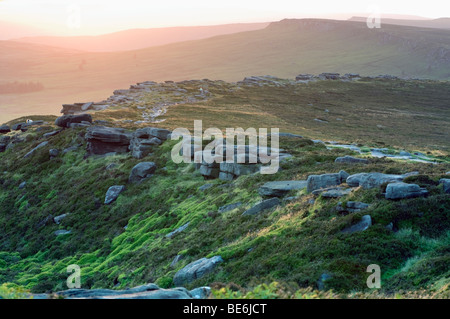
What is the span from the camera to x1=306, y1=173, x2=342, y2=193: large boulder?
2369cm

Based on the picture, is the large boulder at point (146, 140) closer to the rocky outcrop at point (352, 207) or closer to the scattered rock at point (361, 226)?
the rocky outcrop at point (352, 207)

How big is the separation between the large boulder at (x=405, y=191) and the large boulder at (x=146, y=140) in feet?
94.3

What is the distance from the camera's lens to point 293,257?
17156mm

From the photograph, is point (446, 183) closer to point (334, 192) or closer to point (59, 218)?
point (334, 192)

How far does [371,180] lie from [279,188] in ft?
19.4

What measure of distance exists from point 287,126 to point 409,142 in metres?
18.6

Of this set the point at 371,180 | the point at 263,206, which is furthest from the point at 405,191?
the point at 263,206

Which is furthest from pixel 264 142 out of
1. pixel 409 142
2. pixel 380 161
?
pixel 409 142

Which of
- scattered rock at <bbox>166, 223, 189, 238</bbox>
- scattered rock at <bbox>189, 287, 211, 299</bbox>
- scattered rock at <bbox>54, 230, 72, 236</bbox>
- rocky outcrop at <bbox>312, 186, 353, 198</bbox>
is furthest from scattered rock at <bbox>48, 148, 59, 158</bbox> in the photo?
scattered rock at <bbox>189, 287, 211, 299</bbox>

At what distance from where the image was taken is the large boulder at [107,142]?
47.1 m

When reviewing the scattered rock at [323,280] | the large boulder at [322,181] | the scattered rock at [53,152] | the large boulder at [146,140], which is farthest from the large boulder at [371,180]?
the scattered rock at [53,152]

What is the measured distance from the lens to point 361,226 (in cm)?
1803

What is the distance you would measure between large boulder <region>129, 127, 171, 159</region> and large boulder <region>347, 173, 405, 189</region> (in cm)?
2586

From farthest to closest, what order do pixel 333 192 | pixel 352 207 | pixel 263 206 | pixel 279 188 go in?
pixel 279 188 → pixel 263 206 → pixel 333 192 → pixel 352 207
